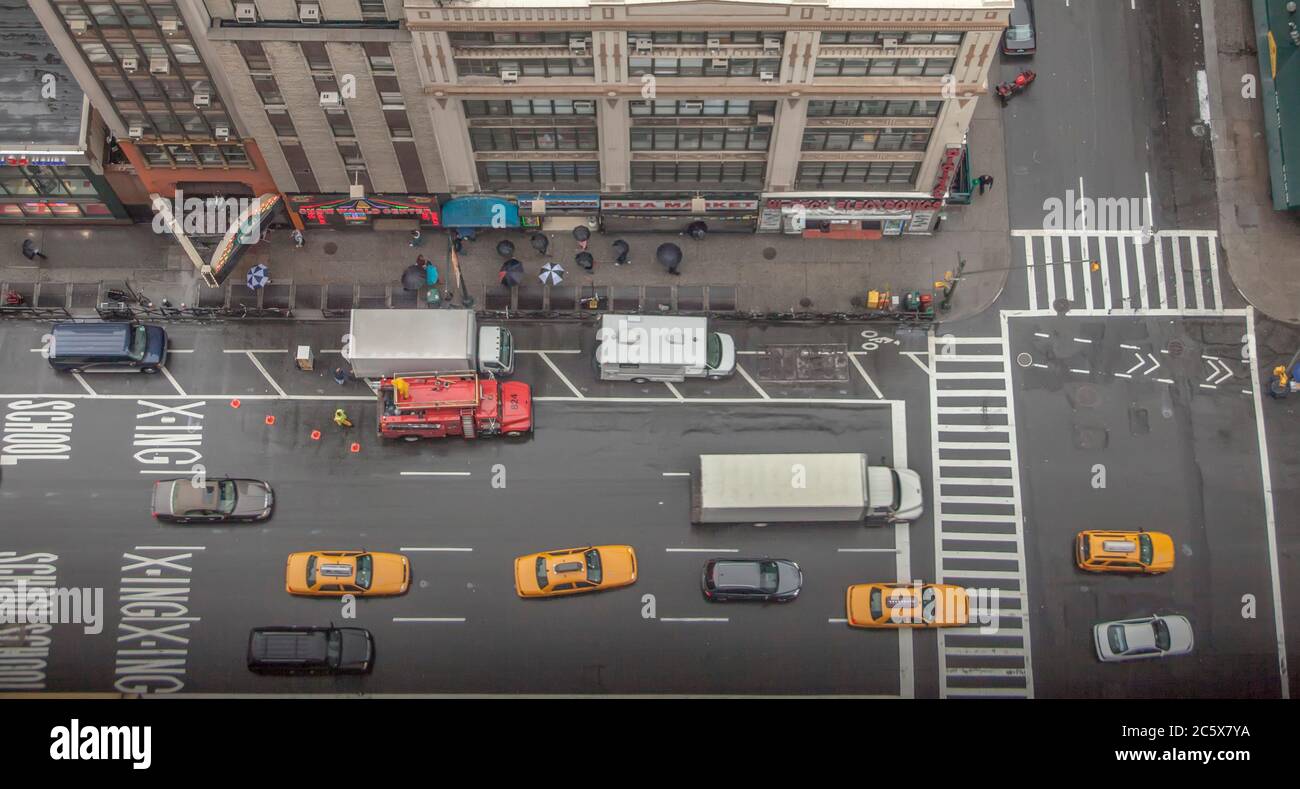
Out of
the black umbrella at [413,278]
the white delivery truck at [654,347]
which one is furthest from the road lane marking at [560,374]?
the black umbrella at [413,278]

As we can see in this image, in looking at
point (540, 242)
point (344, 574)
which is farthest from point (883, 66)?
point (344, 574)

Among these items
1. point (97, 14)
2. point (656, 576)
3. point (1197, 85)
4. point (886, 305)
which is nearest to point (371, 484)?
point (656, 576)

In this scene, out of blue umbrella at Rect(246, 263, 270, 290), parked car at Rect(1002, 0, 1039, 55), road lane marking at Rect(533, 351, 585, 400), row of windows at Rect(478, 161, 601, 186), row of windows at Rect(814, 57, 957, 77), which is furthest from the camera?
parked car at Rect(1002, 0, 1039, 55)

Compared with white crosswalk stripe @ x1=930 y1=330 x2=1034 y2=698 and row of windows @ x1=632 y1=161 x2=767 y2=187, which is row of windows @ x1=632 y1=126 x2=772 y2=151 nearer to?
row of windows @ x1=632 y1=161 x2=767 y2=187

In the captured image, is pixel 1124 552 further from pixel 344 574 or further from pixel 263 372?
pixel 263 372

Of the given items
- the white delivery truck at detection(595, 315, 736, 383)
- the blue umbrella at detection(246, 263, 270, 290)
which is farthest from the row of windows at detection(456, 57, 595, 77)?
the blue umbrella at detection(246, 263, 270, 290)

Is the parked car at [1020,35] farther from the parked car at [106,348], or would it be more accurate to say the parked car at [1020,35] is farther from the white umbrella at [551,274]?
the parked car at [106,348]
